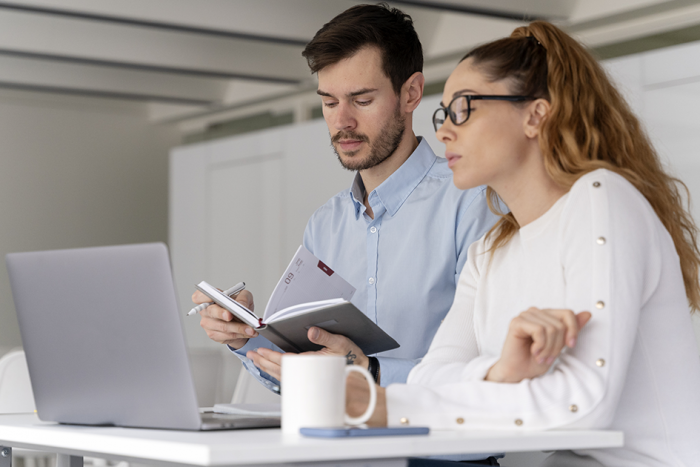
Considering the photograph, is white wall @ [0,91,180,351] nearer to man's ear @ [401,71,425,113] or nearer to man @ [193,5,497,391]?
man @ [193,5,497,391]

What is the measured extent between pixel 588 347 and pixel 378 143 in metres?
1.02

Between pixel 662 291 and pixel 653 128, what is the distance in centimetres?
230

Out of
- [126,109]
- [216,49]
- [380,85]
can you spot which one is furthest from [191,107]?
[380,85]

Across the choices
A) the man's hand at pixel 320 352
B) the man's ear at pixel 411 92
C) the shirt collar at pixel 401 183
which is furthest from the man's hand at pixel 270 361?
the man's ear at pixel 411 92

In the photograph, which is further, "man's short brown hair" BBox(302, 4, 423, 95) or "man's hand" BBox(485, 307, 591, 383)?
"man's short brown hair" BBox(302, 4, 423, 95)

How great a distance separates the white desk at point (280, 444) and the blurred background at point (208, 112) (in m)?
2.34

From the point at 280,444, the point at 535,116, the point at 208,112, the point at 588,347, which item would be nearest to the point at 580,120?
the point at 535,116

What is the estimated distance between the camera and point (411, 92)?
2145 millimetres

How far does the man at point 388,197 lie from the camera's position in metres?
1.93

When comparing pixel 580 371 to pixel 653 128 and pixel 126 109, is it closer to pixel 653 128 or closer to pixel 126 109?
pixel 653 128

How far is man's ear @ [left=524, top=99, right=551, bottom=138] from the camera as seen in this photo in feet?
4.56

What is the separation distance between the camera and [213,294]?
5.11 ft

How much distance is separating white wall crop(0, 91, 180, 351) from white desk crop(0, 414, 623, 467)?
5.52 metres

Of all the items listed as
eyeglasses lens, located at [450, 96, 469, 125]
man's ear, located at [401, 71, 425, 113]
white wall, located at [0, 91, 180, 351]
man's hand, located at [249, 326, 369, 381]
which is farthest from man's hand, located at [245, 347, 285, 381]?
white wall, located at [0, 91, 180, 351]
